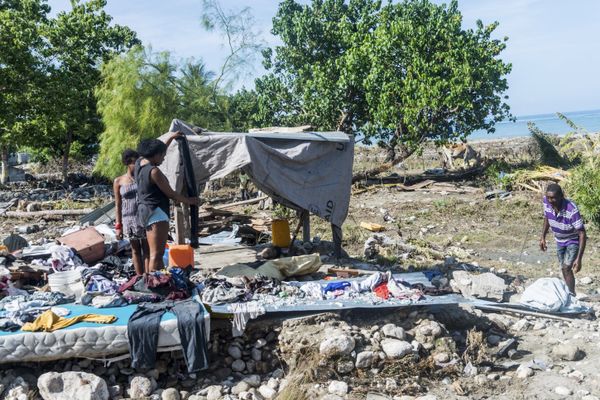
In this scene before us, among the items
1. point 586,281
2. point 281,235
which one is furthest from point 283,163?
point 586,281

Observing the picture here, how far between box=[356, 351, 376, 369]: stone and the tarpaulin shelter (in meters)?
2.74

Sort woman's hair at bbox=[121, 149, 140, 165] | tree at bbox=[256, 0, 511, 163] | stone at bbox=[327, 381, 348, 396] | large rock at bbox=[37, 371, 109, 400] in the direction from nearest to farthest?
large rock at bbox=[37, 371, 109, 400]
stone at bbox=[327, 381, 348, 396]
woman's hair at bbox=[121, 149, 140, 165]
tree at bbox=[256, 0, 511, 163]

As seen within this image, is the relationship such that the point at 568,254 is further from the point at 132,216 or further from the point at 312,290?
the point at 132,216

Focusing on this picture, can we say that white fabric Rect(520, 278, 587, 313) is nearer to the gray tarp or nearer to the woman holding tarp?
the gray tarp

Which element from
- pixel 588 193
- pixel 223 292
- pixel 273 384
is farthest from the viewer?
pixel 588 193

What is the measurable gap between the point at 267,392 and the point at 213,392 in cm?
43

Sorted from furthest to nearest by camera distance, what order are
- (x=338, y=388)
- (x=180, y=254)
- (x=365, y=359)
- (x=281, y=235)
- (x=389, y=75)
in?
(x=389, y=75), (x=281, y=235), (x=180, y=254), (x=365, y=359), (x=338, y=388)

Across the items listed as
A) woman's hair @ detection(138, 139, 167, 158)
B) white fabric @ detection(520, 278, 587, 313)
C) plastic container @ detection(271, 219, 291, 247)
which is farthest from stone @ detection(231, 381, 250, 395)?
plastic container @ detection(271, 219, 291, 247)

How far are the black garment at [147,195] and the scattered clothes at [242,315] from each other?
4.35ft

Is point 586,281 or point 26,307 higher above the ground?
point 26,307

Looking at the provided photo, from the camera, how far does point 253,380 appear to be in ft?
16.7

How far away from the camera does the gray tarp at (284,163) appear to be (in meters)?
7.12

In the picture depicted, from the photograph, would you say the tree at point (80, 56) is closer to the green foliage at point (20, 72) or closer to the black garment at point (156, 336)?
the green foliage at point (20, 72)

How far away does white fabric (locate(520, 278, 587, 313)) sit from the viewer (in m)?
6.33
